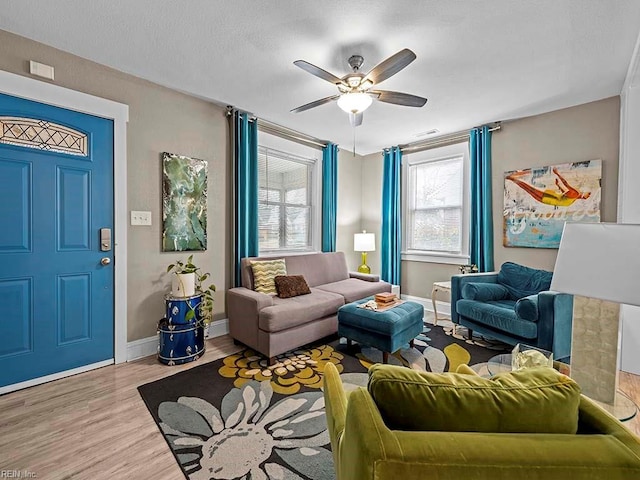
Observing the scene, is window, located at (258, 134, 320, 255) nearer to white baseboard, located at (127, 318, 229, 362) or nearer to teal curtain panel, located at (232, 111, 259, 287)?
teal curtain panel, located at (232, 111, 259, 287)

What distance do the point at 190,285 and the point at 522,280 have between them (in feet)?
11.7

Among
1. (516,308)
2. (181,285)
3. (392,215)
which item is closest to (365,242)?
(392,215)

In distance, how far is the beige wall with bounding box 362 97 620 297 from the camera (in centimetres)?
314

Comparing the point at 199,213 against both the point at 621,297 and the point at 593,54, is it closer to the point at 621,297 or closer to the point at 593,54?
the point at 621,297

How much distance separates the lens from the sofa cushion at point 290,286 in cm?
331

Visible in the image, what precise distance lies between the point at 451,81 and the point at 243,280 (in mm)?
3000

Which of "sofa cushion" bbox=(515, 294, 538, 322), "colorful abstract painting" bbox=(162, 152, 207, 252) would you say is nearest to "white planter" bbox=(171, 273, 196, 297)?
"colorful abstract painting" bbox=(162, 152, 207, 252)

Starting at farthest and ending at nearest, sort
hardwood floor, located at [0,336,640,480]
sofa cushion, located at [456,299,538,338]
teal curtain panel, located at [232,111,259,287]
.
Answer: teal curtain panel, located at [232,111,259,287]
sofa cushion, located at [456,299,538,338]
hardwood floor, located at [0,336,640,480]

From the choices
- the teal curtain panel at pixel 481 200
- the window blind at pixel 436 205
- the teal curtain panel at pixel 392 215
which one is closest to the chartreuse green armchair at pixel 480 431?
the teal curtain panel at pixel 481 200

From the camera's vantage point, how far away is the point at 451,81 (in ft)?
9.36

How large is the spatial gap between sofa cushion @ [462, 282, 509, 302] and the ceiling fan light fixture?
225 cm

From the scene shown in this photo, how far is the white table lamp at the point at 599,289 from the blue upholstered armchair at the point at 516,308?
3.73 feet

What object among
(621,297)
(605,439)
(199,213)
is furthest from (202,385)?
(621,297)

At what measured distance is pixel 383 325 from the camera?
2.63 m
